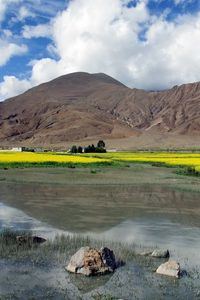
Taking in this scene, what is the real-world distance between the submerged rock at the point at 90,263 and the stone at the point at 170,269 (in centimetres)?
127

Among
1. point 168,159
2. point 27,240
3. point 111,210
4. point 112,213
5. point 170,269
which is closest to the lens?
point 170,269

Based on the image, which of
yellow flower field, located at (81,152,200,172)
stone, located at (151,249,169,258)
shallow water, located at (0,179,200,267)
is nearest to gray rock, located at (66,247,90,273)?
stone, located at (151,249,169,258)

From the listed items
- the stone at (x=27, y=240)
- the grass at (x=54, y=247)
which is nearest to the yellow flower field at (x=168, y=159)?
the grass at (x=54, y=247)

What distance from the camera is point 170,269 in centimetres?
1270

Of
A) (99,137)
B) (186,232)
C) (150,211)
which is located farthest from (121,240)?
(99,137)

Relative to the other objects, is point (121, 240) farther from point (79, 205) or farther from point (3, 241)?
point (79, 205)

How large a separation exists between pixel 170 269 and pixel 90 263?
206 centimetres

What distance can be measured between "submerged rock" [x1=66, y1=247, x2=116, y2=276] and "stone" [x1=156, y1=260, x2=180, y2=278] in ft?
4.16

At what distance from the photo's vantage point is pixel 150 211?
24.8 meters

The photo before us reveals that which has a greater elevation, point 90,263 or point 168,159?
point 168,159

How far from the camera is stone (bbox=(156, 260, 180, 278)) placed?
12.5m

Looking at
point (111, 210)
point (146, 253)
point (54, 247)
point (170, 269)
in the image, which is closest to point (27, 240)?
point (54, 247)

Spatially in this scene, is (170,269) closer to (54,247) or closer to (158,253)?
(158,253)

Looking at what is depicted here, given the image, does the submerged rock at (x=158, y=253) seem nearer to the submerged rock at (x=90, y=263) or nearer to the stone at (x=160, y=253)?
the stone at (x=160, y=253)
